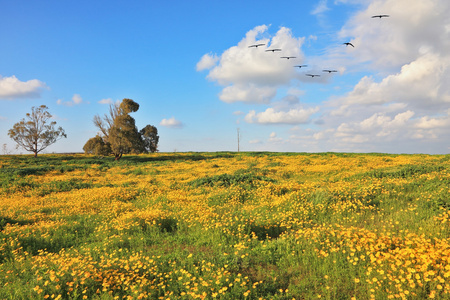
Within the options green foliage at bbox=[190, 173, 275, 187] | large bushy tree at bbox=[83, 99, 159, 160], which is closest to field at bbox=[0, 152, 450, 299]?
green foliage at bbox=[190, 173, 275, 187]

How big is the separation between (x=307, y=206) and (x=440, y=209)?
4.11 meters

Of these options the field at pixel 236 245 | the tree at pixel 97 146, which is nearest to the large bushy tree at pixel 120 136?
the tree at pixel 97 146

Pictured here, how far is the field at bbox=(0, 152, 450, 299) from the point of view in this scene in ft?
15.7

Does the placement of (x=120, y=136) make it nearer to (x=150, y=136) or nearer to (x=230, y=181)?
(x=150, y=136)

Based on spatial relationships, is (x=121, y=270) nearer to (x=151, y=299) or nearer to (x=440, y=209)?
(x=151, y=299)

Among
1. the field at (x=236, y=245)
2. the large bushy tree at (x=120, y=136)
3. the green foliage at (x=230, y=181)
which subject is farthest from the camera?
the large bushy tree at (x=120, y=136)

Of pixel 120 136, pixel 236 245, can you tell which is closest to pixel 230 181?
pixel 236 245

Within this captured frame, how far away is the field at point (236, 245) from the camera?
478 cm

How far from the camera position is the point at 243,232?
7680mm

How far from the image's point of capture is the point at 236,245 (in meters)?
6.38

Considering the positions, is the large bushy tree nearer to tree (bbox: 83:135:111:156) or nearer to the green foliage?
tree (bbox: 83:135:111:156)

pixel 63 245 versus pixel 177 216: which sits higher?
pixel 177 216

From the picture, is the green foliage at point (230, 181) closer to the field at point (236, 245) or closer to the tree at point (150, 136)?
the field at point (236, 245)

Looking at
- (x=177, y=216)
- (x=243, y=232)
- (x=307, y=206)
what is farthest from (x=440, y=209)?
(x=177, y=216)
